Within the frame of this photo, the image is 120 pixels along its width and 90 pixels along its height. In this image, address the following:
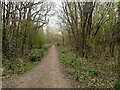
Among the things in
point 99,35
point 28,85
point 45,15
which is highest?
point 45,15

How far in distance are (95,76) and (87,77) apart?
18.3 inches

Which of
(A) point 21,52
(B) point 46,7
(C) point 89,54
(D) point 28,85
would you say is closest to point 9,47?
(A) point 21,52

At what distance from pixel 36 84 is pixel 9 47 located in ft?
13.8

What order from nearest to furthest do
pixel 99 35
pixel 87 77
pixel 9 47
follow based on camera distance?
pixel 87 77, pixel 9 47, pixel 99 35

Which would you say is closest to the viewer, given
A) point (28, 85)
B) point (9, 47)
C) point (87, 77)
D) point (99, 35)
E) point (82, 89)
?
point (82, 89)

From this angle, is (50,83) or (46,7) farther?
(46,7)

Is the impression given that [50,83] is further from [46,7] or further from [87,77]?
[46,7]

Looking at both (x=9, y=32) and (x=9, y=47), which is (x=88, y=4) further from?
(x=9, y=47)

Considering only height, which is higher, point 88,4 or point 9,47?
point 88,4

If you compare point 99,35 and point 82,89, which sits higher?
point 99,35

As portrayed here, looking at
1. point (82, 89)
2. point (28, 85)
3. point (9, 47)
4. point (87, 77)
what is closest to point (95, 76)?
point (87, 77)

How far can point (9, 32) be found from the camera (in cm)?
666

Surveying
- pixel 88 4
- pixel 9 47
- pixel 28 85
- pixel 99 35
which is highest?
pixel 88 4

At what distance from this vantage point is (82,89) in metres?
3.55
